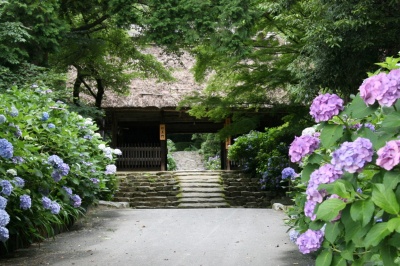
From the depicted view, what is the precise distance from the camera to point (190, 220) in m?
9.67

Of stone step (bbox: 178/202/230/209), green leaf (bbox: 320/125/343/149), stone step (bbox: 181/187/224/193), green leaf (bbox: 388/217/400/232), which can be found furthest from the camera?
stone step (bbox: 181/187/224/193)

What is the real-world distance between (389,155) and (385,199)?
0.16m

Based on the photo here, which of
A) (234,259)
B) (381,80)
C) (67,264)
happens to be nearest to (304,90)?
(234,259)

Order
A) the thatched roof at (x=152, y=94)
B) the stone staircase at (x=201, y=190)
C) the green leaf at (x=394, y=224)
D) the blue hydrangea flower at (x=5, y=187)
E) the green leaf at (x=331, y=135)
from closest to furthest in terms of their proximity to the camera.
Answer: the green leaf at (x=394, y=224) → the green leaf at (x=331, y=135) → the blue hydrangea flower at (x=5, y=187) → the stone staircase at (x=201, y=190) → the thatched roof at (x=152, y=94)

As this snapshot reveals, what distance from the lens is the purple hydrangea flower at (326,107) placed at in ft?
7.94

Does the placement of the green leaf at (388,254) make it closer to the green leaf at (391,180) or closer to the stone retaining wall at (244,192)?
the green leaf at (391,180)

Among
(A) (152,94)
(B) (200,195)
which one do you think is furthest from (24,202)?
(A) (152,94)

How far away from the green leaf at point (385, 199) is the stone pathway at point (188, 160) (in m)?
27.7

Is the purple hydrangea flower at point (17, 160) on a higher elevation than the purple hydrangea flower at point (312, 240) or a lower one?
higher

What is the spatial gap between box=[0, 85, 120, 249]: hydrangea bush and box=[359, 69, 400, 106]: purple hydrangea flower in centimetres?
320

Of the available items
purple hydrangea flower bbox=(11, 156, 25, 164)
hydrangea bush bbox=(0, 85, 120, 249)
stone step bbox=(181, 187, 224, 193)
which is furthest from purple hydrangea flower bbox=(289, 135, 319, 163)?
stone step bbox=(181, 187, 224, 193)

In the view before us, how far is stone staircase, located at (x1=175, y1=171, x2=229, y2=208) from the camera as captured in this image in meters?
15.1

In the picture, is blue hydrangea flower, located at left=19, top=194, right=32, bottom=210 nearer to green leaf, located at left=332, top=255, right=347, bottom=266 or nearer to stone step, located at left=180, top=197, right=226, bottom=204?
green leaf, located at left=332, top=255, right=347, bottom=266

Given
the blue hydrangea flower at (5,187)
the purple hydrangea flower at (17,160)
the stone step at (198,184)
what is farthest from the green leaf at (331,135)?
the stone step at (198,184)
